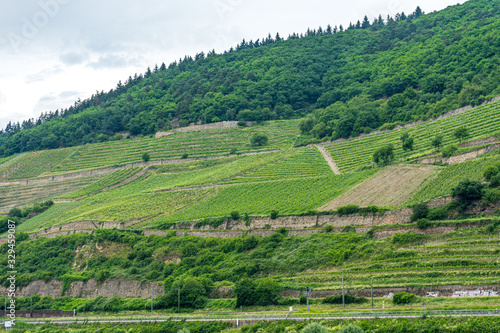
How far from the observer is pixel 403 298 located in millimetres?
41812

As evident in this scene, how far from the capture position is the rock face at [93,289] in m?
58.5

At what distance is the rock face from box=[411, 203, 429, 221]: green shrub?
2141 centimetres

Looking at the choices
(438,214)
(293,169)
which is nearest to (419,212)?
(438,214)

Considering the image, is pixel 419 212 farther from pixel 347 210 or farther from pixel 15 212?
pixel 15 212

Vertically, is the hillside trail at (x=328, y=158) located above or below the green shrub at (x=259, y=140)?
below

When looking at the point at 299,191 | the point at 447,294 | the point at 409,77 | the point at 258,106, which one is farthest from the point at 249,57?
the point at 447,294

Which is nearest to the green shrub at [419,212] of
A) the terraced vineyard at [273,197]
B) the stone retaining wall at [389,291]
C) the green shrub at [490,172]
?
the green shrub at [490,172]

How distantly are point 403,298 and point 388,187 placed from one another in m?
22.5

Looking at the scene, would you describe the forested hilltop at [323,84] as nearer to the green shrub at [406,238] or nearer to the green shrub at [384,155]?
the green shrub at [384,155]

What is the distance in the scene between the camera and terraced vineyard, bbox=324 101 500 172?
70500mm

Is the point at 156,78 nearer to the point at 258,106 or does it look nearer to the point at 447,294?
the point at 258,106

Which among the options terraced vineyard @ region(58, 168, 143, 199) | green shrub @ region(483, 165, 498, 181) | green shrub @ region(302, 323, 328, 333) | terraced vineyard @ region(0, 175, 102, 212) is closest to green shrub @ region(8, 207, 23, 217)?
terraced vineyard @ region(0, 175, 102, 212)

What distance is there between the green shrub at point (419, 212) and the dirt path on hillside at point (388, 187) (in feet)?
15.5

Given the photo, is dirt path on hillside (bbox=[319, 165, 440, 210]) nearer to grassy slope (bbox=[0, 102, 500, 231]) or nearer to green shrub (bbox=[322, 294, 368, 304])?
grassy slope (bbox=[0, 102, 500, 231])
